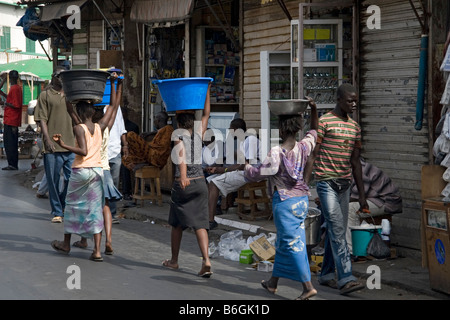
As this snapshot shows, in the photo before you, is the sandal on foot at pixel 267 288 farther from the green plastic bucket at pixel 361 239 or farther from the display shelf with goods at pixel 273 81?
the display shelf with goods at pixel 273 81

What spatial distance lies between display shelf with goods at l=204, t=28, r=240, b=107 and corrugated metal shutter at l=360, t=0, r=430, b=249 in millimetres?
4883

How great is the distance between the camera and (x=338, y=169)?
22.2 feet

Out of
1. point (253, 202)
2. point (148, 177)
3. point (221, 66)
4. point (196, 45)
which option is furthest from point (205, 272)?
point (196, 45)

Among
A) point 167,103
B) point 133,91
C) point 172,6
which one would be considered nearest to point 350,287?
point 167,103

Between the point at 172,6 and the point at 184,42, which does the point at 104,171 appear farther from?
the point at 184,42

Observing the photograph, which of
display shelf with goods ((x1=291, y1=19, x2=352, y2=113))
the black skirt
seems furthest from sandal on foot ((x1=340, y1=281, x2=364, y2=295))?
display shelf with goods ((x1=291, y1=19, x2=352, y2=113))

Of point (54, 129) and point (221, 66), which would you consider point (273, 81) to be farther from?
point (54, 129)

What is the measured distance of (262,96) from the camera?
41.0 ft

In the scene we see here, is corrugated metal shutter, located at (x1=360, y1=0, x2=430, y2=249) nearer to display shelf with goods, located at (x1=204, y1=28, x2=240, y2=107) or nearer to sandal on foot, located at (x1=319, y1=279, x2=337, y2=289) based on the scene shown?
sandal on foot, located at (x1=319, y1=279, x2=337, y2=289)

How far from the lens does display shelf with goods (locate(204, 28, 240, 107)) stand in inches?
585

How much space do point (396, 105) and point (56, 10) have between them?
10.5 meters

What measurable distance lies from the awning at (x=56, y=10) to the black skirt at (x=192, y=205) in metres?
10.6

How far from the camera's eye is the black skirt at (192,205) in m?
7.23

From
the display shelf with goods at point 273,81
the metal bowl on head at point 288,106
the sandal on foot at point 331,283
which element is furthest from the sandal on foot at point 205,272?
the display shelf with goods at point 273,81
